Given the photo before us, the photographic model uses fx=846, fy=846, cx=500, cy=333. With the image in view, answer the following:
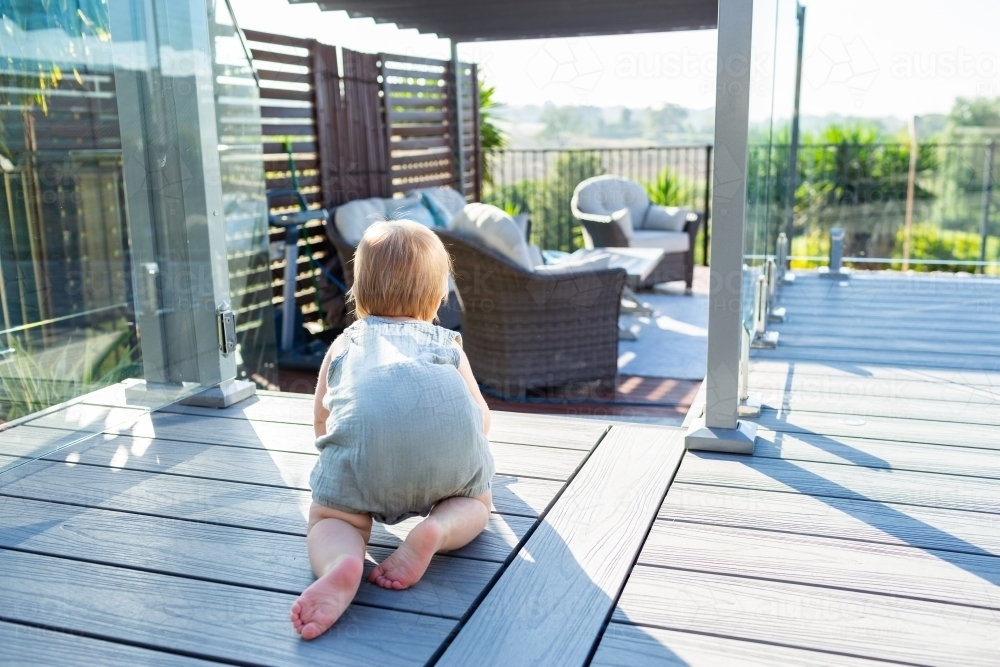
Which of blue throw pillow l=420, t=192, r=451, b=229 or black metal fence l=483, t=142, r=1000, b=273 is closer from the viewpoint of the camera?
black metal fence l=483, t=142, r=1000, b=273

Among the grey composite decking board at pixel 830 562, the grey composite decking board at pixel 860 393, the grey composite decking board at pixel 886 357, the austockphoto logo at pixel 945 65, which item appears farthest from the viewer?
the austockphoto logo at pixel 945 65

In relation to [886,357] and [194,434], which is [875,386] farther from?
[194,434]

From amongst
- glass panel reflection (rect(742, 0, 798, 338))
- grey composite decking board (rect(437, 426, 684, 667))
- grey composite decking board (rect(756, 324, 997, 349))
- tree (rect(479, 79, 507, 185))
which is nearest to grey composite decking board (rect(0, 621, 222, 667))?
grey composite decking board (rect(437, 426, 684, 667))

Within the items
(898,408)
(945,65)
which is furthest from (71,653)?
(945,65)

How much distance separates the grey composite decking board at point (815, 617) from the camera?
1.15 meters

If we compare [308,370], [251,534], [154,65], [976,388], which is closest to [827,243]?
[976,388]

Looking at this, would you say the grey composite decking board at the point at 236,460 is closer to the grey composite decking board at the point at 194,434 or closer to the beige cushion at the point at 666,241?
the grey composite decking board at the point at 194,434

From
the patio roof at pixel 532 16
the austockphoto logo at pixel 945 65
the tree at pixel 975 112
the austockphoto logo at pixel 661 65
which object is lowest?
the tree at pixel 975 112

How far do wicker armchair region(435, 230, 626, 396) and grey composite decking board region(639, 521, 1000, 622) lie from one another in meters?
2.04

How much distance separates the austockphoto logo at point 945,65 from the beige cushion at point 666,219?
93.3 inches

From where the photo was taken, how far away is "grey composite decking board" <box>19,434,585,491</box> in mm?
1843

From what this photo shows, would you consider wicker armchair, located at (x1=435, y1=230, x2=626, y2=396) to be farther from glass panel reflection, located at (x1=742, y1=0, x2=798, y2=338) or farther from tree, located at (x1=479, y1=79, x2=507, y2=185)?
tree, located at (x1=479, y1=79, x2=507, y2=185)

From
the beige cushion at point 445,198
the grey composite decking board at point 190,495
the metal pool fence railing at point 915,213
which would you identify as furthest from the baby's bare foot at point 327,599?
the beige cushion at point 445,198

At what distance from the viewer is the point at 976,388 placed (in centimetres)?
245
